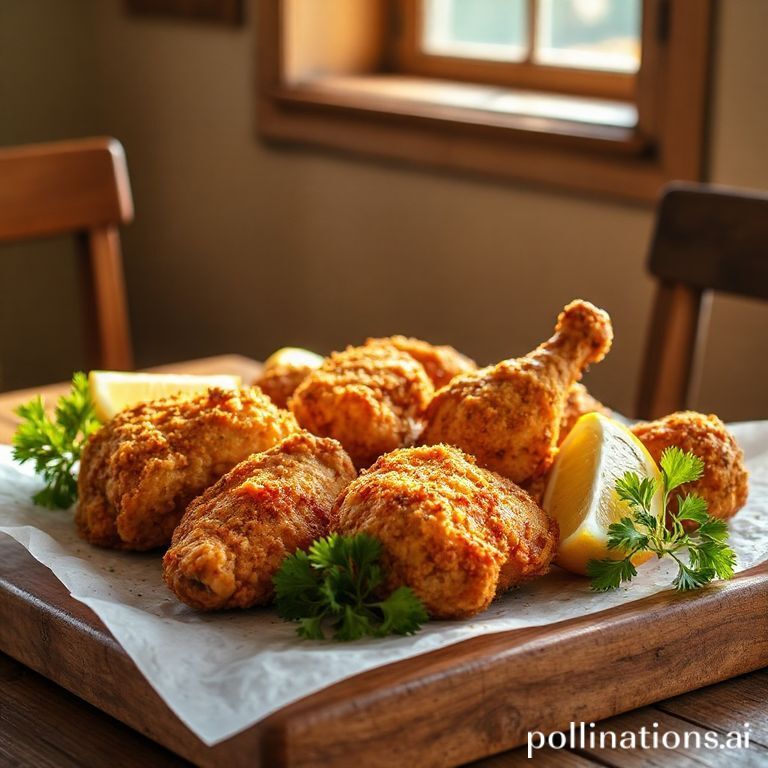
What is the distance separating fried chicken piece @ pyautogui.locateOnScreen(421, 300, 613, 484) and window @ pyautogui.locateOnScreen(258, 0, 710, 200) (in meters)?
1.37

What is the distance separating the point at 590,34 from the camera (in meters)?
2.90

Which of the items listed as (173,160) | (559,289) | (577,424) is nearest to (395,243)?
(559,289)

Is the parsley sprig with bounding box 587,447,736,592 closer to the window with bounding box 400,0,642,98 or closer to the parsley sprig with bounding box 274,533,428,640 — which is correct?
the parsley sprig with bounding box 274,533,428,640

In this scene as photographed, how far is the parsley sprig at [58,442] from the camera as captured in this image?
4.17 feet

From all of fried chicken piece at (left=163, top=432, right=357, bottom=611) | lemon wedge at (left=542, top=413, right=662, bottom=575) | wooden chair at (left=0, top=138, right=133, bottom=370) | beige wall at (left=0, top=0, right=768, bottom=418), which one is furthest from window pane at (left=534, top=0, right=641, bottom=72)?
fried chicken piece at (left=163, top=432, right=357, bottom=611)

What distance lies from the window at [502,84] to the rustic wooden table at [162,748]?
163 cm

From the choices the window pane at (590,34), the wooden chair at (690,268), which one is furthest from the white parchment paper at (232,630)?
the window pane at (590,34)

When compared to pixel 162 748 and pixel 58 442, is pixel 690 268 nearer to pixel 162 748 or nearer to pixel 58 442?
pixel 58 442

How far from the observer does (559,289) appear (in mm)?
2807

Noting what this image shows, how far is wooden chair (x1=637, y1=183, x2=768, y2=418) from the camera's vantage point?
1806 millimetres

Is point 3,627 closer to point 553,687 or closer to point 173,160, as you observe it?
point 553,687

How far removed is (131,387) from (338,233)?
6.51 ft

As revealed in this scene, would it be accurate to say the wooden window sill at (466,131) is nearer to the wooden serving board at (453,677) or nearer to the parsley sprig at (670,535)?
the parsley sprig at (670,535)

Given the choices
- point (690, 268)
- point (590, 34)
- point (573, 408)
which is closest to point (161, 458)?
point (573, 408)
